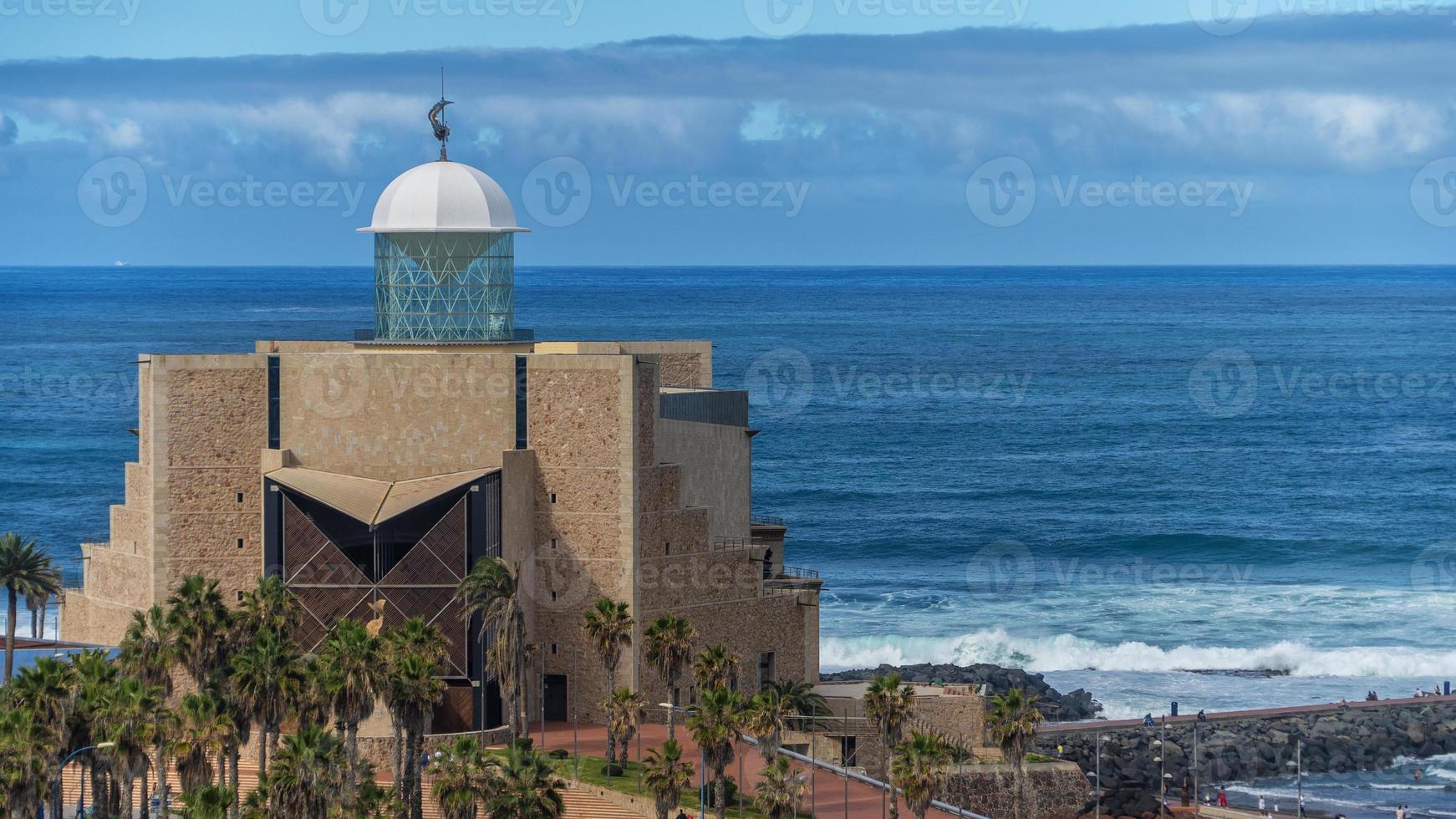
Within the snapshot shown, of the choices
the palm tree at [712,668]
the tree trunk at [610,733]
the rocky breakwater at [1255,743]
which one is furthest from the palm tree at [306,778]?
the rocky breakwater at [1255,743]

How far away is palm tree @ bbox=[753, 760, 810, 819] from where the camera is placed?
5600cm

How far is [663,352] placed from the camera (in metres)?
80.3

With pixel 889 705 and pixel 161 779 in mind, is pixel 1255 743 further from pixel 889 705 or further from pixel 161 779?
pixel 161 779

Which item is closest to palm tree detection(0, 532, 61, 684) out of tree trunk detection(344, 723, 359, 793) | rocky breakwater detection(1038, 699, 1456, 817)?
tree trunk detection(344, 723, 359, 793)

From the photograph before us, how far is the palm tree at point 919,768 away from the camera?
5594cm

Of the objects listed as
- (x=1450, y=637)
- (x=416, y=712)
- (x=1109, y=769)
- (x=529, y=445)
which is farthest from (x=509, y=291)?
(x=1450, y=637)

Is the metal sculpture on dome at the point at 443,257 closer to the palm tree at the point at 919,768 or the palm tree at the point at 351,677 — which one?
the palm tree at the point at 351,677

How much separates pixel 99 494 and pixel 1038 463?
208 feet

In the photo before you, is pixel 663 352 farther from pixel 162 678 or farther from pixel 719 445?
pixel 162 678

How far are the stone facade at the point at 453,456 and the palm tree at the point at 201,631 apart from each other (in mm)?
10198

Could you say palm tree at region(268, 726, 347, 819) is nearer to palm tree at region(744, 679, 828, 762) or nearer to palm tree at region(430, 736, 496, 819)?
palm tree at region(430, 736, 496, 819)

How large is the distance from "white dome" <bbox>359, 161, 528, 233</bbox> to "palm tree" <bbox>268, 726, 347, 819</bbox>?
24.1 m

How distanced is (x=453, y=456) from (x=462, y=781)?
64.0ft

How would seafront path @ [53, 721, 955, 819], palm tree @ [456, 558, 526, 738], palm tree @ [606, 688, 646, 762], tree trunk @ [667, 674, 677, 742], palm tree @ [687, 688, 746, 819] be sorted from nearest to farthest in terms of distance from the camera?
1. palm tree @ [687, 688, 746, 819]
2. seafront path @ [53, 721, 955, 819]
3. palm tree @ [606, 688, 646, 762]
4. palm tree @ [456, 558, 526, 738]
5. tree trunk @ [667, 674, 677, 742]
